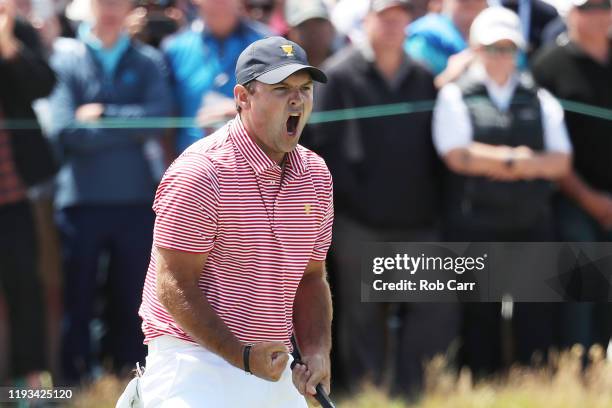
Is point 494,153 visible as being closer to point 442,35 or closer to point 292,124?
point 442,35

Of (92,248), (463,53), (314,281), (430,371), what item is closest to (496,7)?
(463,53)

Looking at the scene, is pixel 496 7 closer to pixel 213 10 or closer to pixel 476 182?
pixel 476 182

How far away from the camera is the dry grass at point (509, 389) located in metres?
7.33

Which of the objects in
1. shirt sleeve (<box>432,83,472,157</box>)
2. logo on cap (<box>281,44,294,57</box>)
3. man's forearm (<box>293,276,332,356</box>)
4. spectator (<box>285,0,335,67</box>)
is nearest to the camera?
logo on cap (<box>281,44,294,57</box>)

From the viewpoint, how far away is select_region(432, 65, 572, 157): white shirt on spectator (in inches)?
295

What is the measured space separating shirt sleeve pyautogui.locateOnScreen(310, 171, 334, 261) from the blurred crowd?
2.98 meters

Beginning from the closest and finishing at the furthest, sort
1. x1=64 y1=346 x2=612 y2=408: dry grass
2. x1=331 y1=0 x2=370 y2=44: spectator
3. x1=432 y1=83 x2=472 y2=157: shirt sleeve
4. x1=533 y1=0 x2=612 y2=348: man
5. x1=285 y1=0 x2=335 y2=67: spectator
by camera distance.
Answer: x1=64 y1=346 x2=612 y2=408: dry grass < x1=432 y1=83 x2=472 y2=157: shirt sleeve < x1=533 y1=0 x2=612 y2=348: man < x1=285 y1=0 x2=335 y2=67: spectator < x1=331 y1=0 x2=370 y2=44: spectator

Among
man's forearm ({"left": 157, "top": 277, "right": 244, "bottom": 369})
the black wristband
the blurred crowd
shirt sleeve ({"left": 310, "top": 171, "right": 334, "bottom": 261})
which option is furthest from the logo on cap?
the blurred crowd

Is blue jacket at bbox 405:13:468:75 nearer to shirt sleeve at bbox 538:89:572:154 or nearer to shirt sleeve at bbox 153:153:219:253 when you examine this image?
shirt sleeve at bbox 538:89:572:154

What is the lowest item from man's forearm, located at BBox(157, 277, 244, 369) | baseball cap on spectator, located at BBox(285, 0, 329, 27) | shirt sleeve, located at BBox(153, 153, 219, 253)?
man's forearm, located at BBox(157, 277, 244, 369)

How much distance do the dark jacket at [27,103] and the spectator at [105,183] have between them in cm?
8

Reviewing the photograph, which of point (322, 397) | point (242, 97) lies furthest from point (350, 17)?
point (322, 397)

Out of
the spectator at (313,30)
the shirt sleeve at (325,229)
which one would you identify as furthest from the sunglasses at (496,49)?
the shirt sleeve at (325,229)

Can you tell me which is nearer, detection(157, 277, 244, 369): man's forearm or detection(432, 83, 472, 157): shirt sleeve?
detection(157, 277, 244, 369): man's forearm
